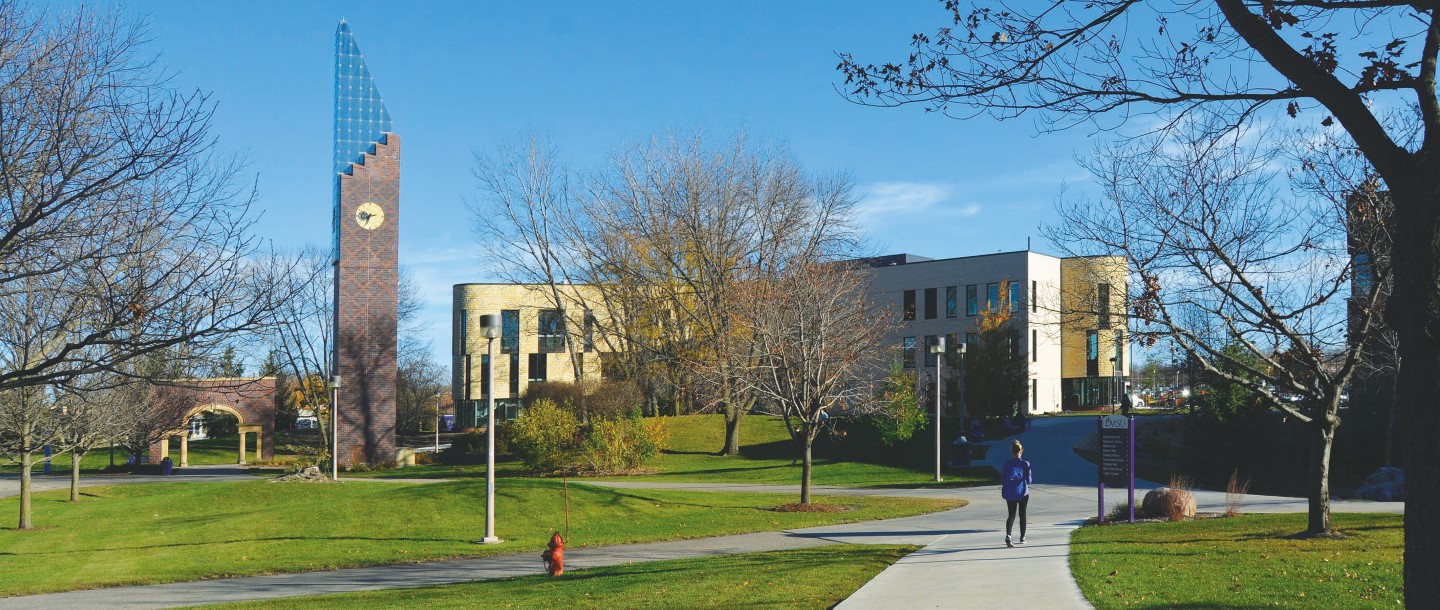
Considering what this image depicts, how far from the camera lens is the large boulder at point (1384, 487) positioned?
23.9 metres

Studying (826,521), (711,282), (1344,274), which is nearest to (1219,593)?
(1344,274)

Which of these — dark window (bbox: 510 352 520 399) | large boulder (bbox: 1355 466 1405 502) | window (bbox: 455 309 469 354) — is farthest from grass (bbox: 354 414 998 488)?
window (bbox: 455 309 469 354)

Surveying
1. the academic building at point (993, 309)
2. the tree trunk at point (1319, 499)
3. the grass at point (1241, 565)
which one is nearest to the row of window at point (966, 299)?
the academic building at point (993, 309)

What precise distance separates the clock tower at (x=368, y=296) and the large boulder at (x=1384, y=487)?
1468 inches

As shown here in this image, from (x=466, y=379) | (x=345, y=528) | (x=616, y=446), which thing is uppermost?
(x=466, y=379)

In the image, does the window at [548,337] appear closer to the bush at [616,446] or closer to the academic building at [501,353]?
the academic building at [501,353]

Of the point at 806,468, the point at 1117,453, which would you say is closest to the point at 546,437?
the point at 806,468

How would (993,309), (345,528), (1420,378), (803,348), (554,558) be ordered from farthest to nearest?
(993,309) → (803,348) → (345,528) → (554,558) → (1420,378)

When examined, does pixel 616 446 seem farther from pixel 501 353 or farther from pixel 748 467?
pixel 501 353

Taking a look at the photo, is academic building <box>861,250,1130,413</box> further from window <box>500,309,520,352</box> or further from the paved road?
the paved road

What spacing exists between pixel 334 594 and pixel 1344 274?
15.2 metres

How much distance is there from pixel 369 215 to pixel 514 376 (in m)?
28.8

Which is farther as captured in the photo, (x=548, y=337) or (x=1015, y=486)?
(x=548, y=337)

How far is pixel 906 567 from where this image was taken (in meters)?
12.7
